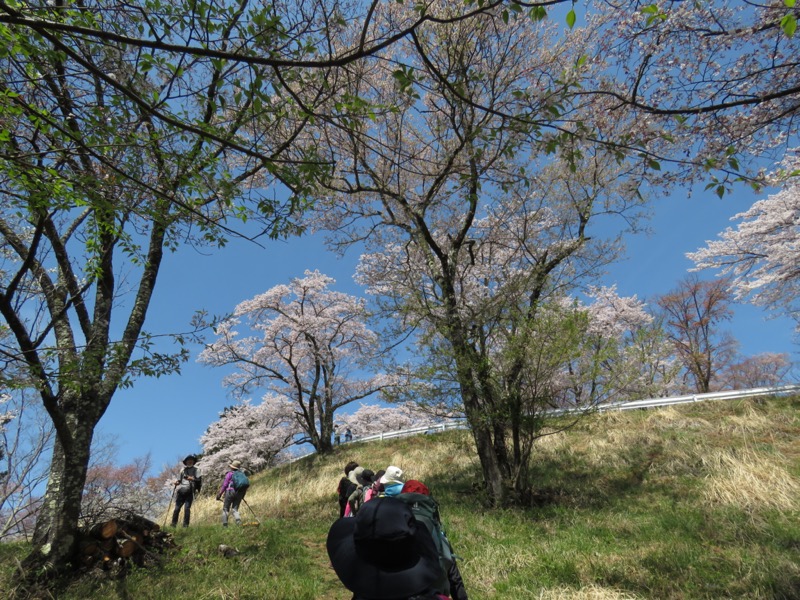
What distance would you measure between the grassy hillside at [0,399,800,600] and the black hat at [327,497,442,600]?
2.82 m

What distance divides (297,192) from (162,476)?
1577 inches

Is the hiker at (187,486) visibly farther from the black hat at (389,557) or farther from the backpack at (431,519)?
the black hat at (389,557)

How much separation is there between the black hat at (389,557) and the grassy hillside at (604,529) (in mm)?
2818

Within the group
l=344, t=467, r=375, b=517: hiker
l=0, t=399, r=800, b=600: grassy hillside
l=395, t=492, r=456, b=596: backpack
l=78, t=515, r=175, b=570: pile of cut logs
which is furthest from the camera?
l=344, t=467, r=375, b=517: hiker

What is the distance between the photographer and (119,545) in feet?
18.3

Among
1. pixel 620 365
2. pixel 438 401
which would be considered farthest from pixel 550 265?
pixel 438 401

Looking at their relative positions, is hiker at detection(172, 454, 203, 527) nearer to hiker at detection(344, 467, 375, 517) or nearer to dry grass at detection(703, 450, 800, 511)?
hiker at detection(344, 467, 375, 517)

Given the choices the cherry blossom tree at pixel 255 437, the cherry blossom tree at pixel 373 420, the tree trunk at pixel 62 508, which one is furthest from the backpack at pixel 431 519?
the cherry blossom tree at pixel 373 420

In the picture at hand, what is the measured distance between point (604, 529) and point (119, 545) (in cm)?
670

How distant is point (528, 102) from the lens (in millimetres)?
2818

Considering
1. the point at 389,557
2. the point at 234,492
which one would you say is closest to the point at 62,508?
the point at 234,492

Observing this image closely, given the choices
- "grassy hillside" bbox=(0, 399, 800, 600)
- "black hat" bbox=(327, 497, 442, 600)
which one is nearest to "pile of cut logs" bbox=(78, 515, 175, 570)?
"grassy hillside" bbox=(0, 399, 800, 600)

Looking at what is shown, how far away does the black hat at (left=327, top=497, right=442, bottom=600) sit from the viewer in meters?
1.87

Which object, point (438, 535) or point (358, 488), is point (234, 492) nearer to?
point (358, 488)
